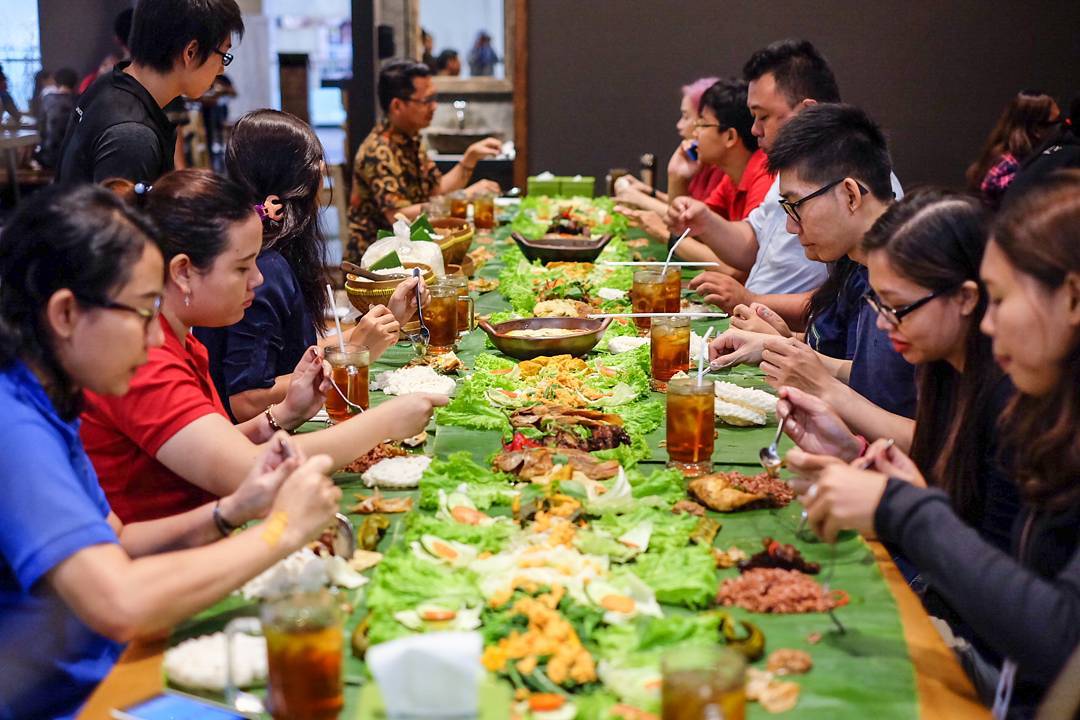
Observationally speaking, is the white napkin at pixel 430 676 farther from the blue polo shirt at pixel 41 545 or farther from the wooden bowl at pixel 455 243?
the wooden bowl at pixel 455 243

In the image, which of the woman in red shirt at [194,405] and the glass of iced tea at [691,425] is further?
the glass of iced tea at [691,425]

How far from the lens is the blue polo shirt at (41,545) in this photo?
155 cm

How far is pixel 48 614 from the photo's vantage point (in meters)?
1.69

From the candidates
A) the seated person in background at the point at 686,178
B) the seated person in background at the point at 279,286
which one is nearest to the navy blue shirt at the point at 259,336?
the seated person in background at the point at 279,286

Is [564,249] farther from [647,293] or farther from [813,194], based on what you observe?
[813,194]

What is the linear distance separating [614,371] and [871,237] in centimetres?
90

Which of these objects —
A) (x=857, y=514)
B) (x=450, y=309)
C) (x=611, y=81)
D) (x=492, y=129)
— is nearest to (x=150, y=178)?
(x=450, y=309)

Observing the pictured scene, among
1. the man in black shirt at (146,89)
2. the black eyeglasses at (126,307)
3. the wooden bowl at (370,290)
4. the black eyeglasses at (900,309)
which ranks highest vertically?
the man in black shirt at (146,89)

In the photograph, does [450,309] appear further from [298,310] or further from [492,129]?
[492,129]

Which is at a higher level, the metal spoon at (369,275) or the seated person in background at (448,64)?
the seated person in background at (448,64)

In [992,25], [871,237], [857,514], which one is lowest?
[857,514]

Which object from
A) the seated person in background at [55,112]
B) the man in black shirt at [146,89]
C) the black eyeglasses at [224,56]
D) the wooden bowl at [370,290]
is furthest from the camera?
the seated person in background at [55,112]

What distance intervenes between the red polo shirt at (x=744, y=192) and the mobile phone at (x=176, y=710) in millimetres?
3657

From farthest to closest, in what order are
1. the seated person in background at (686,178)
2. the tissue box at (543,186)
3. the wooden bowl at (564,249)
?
the tissue box at (543,186) < the seated person in background at (686,178) < the wooden bowl at (564,249)
